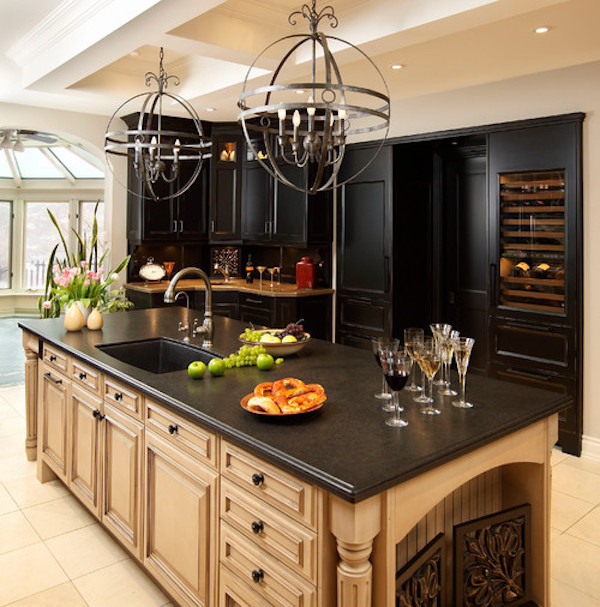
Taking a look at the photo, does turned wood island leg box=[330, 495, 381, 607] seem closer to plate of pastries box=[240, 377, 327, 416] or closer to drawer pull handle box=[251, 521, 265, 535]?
drawer pull handle box=[251, 521, 265, 535]

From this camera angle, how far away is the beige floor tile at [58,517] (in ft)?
10.1

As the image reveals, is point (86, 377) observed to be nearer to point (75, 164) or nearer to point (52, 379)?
point (52, 379)

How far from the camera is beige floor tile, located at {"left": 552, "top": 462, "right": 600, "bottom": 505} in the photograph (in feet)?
11.7

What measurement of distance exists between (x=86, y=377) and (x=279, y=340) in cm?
99

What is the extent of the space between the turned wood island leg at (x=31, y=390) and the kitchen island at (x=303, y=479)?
0.88 meters

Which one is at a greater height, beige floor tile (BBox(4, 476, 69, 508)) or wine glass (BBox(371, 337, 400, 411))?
wine glass (BBox(371, 337, 400, 411))

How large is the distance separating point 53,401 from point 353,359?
1782 millimetres

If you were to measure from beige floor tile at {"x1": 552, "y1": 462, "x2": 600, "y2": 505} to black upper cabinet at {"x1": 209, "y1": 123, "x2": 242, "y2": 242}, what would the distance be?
4138 millimetres

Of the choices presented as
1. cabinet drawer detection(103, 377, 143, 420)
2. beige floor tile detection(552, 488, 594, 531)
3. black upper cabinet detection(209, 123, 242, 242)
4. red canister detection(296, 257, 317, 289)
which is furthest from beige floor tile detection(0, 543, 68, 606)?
black upper cabinet detection(209, 123, 242, 242)

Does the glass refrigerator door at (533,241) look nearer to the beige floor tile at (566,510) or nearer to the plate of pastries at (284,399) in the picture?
the beige floor tile at (566,510)

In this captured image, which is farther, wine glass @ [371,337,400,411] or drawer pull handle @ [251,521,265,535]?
wine glass @ [371,337,400,411]

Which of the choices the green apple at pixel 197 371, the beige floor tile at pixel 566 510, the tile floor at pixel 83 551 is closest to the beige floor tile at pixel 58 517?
the tile floor at pixel 83 551

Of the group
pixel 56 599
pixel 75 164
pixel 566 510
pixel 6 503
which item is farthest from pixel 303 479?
pixel 75 164

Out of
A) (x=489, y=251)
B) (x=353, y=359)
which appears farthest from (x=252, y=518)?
(x=489, y=251)
